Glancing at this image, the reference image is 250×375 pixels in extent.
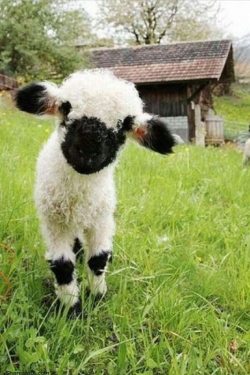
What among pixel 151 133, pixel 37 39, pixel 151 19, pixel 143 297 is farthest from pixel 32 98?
pixel 151 19

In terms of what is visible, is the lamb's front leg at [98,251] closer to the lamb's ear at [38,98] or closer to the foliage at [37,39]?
the lamb's ear at [38,98]

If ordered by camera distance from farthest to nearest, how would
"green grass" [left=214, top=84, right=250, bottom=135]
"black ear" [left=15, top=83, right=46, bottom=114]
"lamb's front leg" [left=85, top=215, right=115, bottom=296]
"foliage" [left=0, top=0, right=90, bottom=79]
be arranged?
"green grass" [left=214, top=84, right=250, bottom=135] → "foliage" [left=0, top=0, right=90, bottom=79] → "lamb's front leg" [left=85, top=215, right=115, bottom=296] → "black ear" [left=15, top=83, right=46, bottom=114]

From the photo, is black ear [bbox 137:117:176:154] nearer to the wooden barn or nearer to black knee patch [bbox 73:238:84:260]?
black knee patch [bbox 73:238:84:260]

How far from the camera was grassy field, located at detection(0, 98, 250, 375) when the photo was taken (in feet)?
8.57

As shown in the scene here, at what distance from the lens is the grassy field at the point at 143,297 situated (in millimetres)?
2613

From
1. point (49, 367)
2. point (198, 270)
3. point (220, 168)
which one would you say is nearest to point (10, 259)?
point (49, 367)

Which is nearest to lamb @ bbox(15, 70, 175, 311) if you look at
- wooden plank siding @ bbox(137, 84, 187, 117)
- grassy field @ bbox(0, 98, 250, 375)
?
grassy field @ bbox(0, 98, 250, 375)

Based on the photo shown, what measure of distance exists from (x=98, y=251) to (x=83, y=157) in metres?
0.72

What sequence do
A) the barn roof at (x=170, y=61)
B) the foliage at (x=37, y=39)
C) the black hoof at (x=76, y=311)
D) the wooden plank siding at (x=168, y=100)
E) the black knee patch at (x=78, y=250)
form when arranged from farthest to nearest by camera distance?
the wooden plank siding at (x=168, y=100)
the barn roof at (x=170, y=61)
the foliage at (x=37, y=39)
the black knee patch at (x=78, y=250)
the black hoof at (x=76, y=311)

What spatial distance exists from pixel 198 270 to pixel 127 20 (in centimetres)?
4078

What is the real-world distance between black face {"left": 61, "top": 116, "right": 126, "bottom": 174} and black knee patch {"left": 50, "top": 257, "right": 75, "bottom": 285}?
55 cm

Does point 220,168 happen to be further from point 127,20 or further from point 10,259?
point 127,20

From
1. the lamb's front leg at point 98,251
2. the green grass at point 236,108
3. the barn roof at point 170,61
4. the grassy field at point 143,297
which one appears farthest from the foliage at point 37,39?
the green grass at point 236,108

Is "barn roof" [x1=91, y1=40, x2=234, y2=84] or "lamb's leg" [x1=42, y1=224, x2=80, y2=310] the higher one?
"barn roof" [x1=91, y1=40, x2=234, y2=84]
